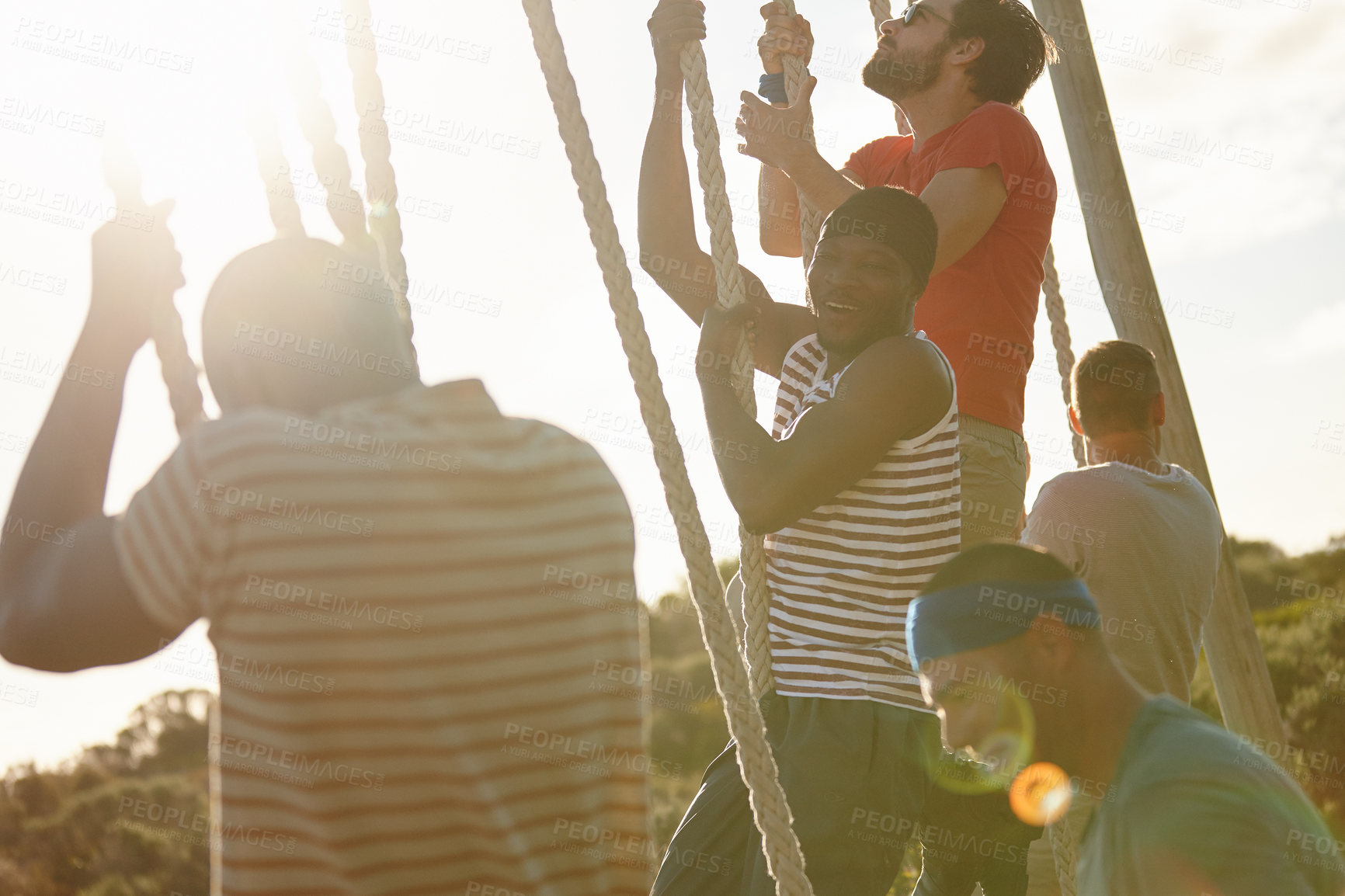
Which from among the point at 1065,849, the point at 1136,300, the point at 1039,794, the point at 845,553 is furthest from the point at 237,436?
the point at 1136,300

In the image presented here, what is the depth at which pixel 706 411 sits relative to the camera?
1.95m

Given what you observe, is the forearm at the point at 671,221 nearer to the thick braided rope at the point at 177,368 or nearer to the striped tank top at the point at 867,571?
the striped tank top at the point at 867,571

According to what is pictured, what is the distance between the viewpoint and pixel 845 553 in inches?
74.0

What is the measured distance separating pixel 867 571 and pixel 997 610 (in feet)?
0.96

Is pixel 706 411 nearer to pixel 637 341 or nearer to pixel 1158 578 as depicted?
pixel 637 341

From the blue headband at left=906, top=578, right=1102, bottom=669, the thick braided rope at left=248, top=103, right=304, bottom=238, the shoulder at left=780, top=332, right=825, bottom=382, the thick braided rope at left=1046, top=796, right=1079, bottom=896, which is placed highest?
the thick braided rope at left=248, top=103, right=304, bottom=238

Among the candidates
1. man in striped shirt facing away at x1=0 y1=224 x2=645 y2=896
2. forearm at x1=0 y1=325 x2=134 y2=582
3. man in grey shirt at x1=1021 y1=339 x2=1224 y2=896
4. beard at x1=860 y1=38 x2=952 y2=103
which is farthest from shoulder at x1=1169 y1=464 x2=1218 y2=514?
forearm at x1=0 y1=325 x2=134 y2=582

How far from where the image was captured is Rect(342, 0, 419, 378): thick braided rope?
1692 millimetres

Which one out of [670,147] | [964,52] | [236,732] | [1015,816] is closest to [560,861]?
[236,732]

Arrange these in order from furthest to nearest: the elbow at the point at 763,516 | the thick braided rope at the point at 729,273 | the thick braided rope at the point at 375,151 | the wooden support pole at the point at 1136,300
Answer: the wooden support pole at the point at 1136,300
the thick braided rope at the point at 729,273
the elbow at the point at 763,516
the thick braided rope at the point at 375,151

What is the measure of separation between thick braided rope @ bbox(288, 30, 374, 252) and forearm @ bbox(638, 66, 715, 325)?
2.76ft

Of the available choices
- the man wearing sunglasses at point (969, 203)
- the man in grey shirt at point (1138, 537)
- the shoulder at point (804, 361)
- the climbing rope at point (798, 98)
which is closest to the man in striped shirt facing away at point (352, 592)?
the shoulder at point (804, 361)

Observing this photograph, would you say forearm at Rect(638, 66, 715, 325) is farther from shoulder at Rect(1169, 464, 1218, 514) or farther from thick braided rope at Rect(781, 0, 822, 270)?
shoulder at Rect(1169, 464, 1218, 514)

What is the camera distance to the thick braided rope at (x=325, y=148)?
5.32ft
